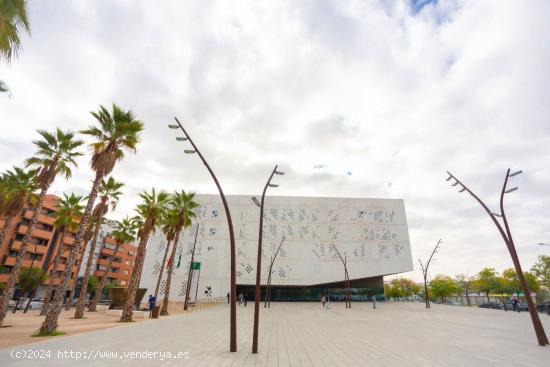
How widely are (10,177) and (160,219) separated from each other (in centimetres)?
1250

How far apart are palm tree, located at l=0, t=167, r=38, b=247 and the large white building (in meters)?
33.9

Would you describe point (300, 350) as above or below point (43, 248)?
below

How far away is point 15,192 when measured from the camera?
20609 mm

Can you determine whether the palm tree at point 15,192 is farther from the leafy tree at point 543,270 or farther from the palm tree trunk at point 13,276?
the leafy tree at point 543,270

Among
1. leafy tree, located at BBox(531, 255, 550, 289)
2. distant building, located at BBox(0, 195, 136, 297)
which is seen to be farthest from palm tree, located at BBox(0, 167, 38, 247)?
leafy tree, located at BBox(531, 255, 550, 289)

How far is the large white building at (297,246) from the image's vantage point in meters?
52.2

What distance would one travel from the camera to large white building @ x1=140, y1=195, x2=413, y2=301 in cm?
5219

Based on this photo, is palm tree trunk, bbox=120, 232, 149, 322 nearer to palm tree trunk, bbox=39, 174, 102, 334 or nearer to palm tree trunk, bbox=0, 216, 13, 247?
palm tree trunk, bbox=39, 174, 102, 334

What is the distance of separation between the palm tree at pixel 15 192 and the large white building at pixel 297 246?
111 ft

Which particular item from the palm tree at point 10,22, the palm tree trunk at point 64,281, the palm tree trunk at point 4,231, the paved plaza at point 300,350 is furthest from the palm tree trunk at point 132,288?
the palm tree at point 10,22

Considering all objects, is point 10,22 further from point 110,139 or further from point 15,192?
point 15,192

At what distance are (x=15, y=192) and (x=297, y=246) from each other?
144 feet

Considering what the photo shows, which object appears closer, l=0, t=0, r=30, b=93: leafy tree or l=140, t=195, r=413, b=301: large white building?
l=0, t=0, r=30, b=93: leafy tree

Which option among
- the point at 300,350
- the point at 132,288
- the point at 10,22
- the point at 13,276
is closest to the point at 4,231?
the point at 13,276
